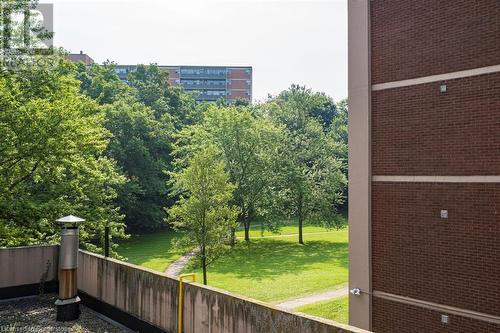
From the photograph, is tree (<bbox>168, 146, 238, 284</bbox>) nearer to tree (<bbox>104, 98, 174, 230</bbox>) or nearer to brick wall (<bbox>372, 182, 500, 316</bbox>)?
brick wall (<bbox>372, 182, 500, 316</bbox>)

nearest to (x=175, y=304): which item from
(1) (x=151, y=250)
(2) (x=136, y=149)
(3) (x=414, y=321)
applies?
(3) (x=414, y=321)

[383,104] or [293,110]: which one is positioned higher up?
[293,110]

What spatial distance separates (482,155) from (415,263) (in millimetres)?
2796

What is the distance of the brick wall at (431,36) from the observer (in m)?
8.74

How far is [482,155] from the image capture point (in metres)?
8.66

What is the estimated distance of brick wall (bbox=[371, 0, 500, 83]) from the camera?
8.74m

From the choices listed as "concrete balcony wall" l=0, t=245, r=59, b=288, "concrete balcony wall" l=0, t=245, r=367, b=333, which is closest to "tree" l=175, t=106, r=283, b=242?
"concrete balcony wall" l=0, t=245, r=59, b=288

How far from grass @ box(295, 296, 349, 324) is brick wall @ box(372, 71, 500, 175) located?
19.7ft

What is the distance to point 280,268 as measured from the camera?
23.9 metres

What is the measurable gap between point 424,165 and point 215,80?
93522 mm

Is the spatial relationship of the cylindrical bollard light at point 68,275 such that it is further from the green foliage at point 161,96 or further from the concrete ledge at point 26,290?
the green foliage at point 161,96

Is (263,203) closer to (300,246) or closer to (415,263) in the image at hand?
(300,246)

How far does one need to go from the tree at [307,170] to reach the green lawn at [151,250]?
31.3 ft

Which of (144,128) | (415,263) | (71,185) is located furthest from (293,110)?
(415,263)
